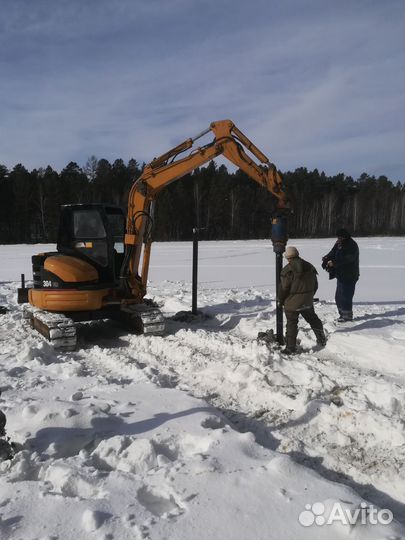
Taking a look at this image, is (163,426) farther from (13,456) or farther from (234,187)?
(234,187)

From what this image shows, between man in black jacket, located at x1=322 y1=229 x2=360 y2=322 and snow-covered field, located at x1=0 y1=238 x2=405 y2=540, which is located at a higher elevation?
man in black jacket, located at x1=322 y1=229 x2=360 y2=322

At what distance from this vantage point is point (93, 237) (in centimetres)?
805

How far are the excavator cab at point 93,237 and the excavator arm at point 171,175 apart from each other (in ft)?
1.11

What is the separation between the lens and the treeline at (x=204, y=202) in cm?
4850

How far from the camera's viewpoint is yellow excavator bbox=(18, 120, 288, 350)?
23.3 ft

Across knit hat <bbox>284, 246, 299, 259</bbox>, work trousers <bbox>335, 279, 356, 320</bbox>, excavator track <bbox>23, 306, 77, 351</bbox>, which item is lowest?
excavator track <bbox>23, 306, 77, 351</bbox>

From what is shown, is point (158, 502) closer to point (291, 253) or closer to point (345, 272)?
point (291, 253)

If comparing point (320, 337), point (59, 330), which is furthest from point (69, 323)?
point (320, 337)

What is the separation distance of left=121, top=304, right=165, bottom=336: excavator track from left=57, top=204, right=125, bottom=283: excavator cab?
0.85 meters

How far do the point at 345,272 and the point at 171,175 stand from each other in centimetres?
356

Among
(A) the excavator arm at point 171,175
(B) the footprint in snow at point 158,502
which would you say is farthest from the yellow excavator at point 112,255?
(B) the footprint in snow at point 158,502

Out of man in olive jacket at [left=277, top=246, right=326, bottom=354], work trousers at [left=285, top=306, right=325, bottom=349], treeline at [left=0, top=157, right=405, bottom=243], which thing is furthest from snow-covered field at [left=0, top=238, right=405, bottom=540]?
treeline at [left=0, top=157, right=405, bottom=243]

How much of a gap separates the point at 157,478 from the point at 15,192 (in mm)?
A: 50173

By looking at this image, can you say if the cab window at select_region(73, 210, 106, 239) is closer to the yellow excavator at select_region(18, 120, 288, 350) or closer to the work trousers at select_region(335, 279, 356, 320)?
the yellow excavator at select_region(18, 120, 288, 350)
